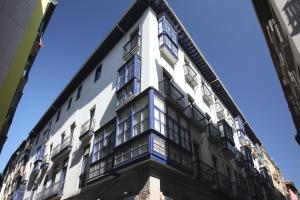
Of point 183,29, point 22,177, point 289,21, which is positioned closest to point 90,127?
point 183,29

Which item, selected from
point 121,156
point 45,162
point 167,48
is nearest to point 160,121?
point 121,156

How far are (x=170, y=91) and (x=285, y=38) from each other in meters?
6.07

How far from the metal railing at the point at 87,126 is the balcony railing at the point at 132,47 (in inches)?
186

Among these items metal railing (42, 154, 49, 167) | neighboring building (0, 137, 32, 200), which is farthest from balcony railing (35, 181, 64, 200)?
neighboring building (0, 137, 32, 200)

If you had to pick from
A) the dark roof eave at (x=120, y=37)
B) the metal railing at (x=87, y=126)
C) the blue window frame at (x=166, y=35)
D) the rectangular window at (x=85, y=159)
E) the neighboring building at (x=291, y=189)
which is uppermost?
the dark roof eave at (x=120, y=37)

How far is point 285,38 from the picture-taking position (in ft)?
30.5

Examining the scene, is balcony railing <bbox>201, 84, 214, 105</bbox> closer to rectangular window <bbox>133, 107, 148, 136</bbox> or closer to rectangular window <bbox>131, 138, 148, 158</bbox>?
rectangular window <bbox>133, 107, 148, 136</bbox>

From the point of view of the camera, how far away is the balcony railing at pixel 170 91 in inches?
502

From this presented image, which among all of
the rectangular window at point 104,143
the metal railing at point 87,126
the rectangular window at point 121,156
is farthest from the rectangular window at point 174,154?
the metal railing at point 87,126

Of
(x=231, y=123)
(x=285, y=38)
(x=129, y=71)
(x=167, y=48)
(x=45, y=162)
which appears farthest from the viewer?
(x=231, y=123)

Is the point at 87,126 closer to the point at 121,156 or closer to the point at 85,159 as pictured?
the point at 85,159

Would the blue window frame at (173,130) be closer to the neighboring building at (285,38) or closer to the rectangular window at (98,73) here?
the neighboring building at (285,38)

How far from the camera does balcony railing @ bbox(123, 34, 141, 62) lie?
47.5 feet

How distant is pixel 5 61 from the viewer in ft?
19.1
